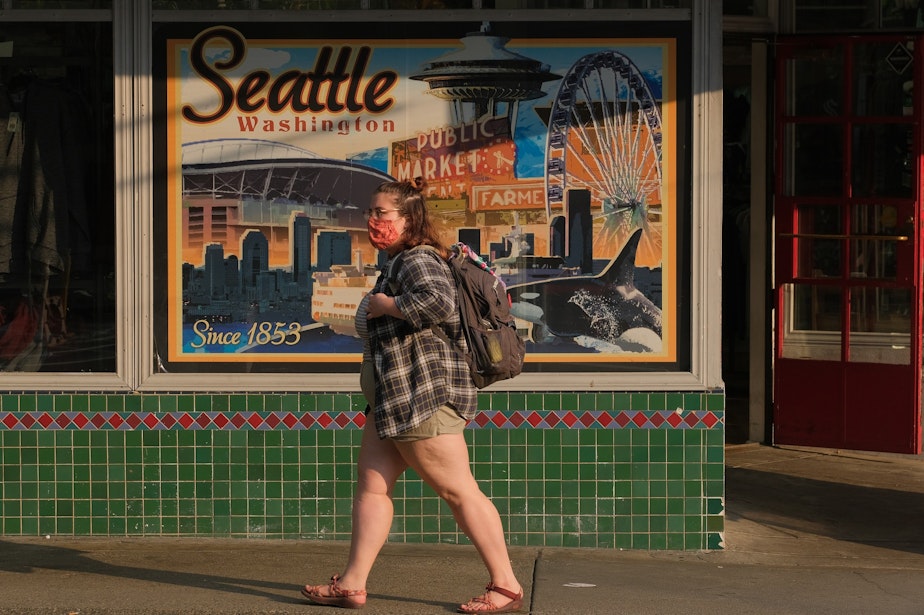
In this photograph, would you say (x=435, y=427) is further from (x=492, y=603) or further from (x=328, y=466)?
(x=328, y=466)

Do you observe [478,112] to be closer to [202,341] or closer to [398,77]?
[398,77]

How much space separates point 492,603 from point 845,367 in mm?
4107

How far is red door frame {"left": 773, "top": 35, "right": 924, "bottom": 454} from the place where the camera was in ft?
28.6

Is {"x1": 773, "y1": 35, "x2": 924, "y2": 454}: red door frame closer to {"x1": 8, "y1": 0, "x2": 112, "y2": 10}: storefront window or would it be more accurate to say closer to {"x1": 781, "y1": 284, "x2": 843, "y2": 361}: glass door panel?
{"x1": 781, "y1": 284, "x2": 843, "y2": 361}: glass door panel

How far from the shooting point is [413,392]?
535 cm

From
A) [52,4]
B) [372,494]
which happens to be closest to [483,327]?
[372,494]

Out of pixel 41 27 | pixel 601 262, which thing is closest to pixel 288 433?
pixel 601 262

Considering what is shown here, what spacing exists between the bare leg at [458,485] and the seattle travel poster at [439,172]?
1.47 metres

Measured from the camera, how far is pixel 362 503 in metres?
5.52

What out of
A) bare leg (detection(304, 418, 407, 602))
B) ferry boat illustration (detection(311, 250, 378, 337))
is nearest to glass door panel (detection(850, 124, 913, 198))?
ferry boat illustration (detection(311, 250, 378, 337))

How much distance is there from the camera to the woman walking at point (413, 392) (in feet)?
17.5

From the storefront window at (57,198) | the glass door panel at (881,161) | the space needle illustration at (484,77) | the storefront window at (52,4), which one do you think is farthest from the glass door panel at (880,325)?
the storefront window at (52,4)

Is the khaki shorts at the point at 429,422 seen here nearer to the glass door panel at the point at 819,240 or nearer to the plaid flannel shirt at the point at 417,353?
the plaid flannel shirt at the point at 417,353

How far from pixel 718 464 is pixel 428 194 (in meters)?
1.89
